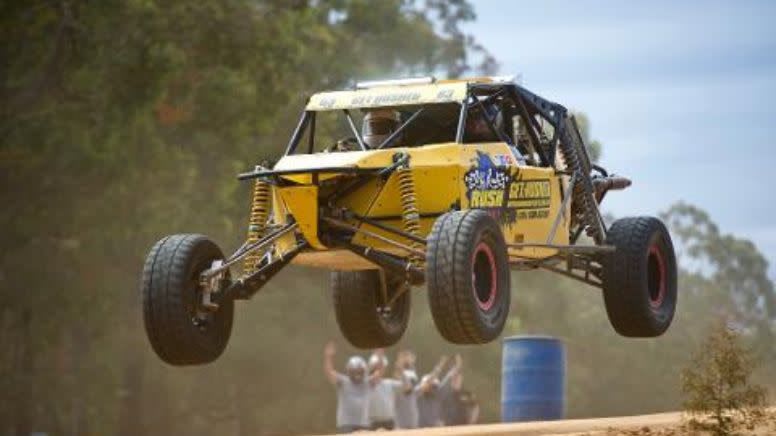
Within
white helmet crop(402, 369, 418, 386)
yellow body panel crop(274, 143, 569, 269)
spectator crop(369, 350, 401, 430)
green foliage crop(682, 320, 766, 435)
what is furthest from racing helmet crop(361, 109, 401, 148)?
white helmet crop(402, 369, 418, 386)

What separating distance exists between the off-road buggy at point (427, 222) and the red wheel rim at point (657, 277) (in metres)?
0.42

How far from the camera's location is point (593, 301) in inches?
2672

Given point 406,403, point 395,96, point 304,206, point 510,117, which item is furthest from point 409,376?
point 304,206

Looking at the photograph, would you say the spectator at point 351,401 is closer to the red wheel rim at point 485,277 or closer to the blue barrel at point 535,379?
the blue barrel at point 535,379

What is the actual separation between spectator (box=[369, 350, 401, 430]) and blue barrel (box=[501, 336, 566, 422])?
213 cm

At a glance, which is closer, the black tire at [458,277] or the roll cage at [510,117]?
the black tire at [458,277]

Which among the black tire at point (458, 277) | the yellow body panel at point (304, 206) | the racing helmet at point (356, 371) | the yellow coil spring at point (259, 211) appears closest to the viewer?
the black tire at point (458, 277)

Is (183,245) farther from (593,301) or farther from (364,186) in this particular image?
(593,301)

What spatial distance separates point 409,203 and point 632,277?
10.5 ft

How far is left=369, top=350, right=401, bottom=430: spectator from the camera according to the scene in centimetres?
2277

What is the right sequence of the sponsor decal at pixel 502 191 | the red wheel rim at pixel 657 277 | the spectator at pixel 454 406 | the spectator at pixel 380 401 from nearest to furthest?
the sponsor decal at pixel 502 191
the red wheel rim at pixel 657 277
the spectator at pixel 380 401
the spectator at pixel 454 406

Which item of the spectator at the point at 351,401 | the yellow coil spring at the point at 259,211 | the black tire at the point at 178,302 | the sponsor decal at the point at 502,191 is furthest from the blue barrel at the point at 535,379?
the black tire at the point at 178,302

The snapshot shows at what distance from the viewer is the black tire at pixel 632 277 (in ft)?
52.2

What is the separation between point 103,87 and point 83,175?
225 cm
